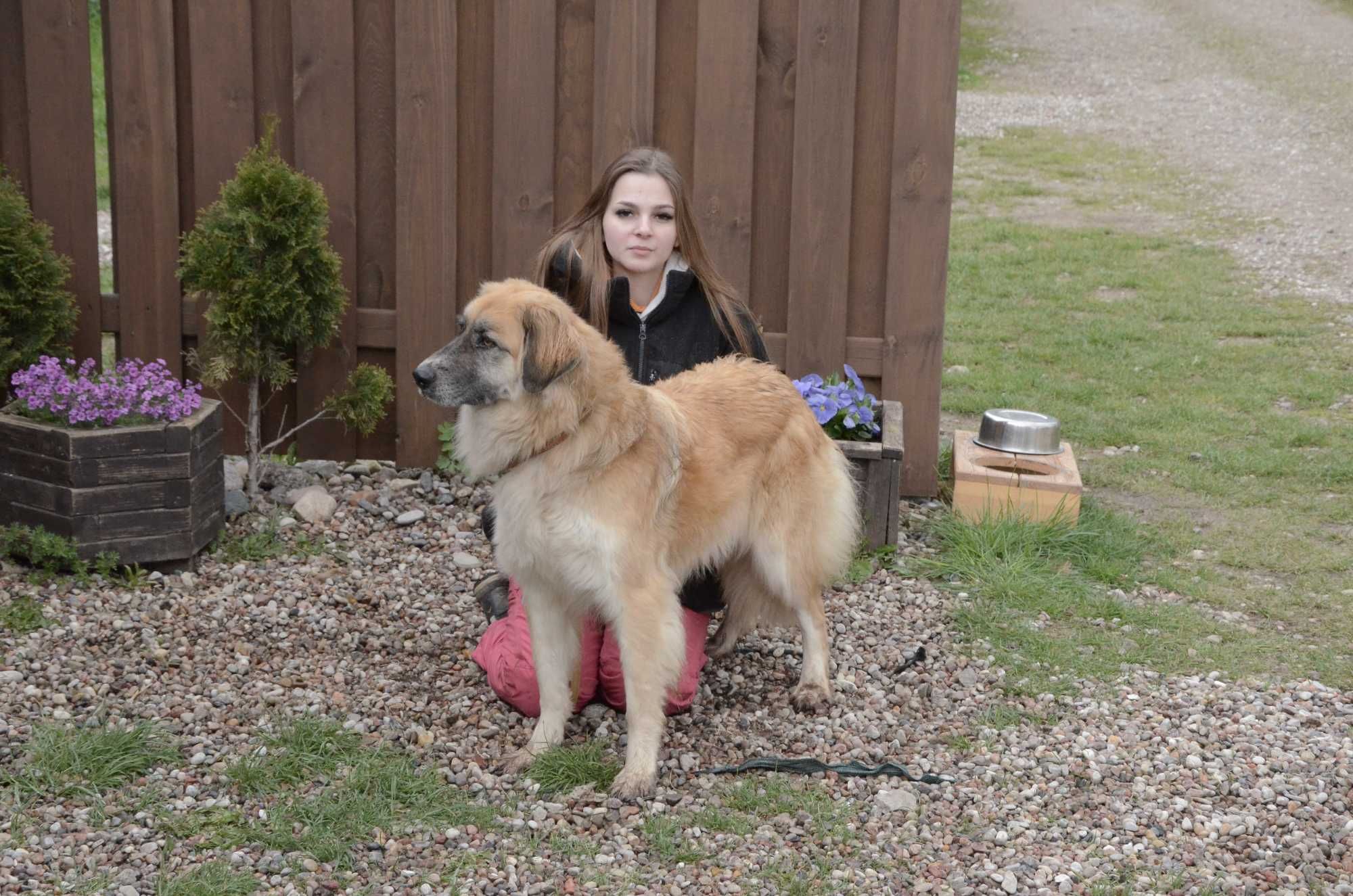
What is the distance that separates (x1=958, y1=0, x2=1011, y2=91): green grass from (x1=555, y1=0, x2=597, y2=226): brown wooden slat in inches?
593

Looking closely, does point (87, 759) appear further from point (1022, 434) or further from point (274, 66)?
point (1022, 434)

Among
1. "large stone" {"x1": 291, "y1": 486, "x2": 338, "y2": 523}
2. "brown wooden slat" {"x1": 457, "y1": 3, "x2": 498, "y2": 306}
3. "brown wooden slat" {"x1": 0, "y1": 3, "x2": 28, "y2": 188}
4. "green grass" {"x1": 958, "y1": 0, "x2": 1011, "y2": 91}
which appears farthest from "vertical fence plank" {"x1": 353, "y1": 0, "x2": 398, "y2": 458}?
"green grass" {"x1": 958, "y1": 0, "x2": 1011, "y2": 91}

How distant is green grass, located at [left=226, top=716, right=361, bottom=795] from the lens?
11.5 feet

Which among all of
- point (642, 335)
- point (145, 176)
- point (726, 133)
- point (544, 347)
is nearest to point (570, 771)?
point (544, 347)

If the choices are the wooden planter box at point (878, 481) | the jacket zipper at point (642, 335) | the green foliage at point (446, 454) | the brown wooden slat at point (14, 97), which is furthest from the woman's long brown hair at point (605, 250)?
the brown wooden slat at point (14, 97)

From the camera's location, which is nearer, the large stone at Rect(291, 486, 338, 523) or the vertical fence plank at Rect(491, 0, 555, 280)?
the large stone at Rect(291, 486, 338, 523)

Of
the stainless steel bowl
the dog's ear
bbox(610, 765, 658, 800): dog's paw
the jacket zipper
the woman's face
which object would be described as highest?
the woman's face

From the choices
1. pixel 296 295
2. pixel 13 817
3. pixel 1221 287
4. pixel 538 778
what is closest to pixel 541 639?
pixel 538 778

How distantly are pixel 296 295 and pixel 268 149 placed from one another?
810mm

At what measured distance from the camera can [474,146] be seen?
5.96 meters

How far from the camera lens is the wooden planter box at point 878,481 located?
5.30 m

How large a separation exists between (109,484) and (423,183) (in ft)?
6.57

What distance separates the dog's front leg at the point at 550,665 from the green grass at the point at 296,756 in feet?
1.58

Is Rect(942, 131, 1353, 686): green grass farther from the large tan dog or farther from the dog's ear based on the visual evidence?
the dog's ear
